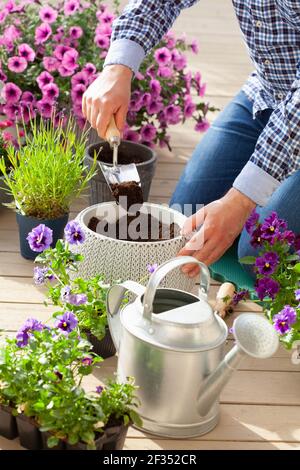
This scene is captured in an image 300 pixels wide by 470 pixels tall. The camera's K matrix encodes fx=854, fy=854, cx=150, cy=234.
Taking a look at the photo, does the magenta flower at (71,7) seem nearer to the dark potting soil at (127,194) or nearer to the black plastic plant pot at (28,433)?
the dark potting soil at (127,194)

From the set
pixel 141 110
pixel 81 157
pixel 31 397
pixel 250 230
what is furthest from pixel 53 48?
pixel 31 397

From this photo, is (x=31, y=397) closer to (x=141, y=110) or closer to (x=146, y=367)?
(x=146, y=367)

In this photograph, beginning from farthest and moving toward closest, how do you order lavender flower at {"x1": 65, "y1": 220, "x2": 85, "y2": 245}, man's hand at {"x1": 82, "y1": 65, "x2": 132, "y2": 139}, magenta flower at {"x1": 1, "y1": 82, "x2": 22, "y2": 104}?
magenta flower at {"x1": 1, "y1": 82, "x2": 22, "y2": 104}, man's hand at {"x1": 82, "y1": 65, "x2": 132, "y2": 139}, lavender flower at {"x1": 65, "y1": 220, "x2": 85, "y2": 245}

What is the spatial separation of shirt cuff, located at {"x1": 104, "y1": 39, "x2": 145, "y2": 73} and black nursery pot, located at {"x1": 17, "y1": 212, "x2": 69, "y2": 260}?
18.8 inches

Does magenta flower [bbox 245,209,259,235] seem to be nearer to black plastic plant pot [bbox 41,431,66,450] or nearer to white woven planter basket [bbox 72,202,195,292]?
white woven planter basket [bbox 72,202,195,292]

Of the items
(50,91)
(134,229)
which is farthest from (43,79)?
(134,229)

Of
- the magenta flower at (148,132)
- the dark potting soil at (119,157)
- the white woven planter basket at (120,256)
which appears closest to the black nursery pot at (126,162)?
the dark potting soil at (119,157)

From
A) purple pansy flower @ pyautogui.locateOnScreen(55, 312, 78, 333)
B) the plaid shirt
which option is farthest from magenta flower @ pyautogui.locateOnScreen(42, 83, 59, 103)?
purple pansy flower @ pyautogui.locateOnScreen(55, 312, 78, 333)

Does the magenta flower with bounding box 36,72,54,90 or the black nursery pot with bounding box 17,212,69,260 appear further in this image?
the magenta flower with bounding box 36,72,54,90

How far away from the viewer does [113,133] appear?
2293mm

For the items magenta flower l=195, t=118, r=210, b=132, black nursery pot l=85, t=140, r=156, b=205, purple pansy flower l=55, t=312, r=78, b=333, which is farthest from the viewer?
magenta flower l=195, t=118, r=210, b=132

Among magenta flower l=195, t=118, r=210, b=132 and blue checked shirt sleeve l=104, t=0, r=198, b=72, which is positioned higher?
blue checked shirt sleeve l=104, t=0, r=198, b=72

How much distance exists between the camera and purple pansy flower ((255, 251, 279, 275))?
208 cm
